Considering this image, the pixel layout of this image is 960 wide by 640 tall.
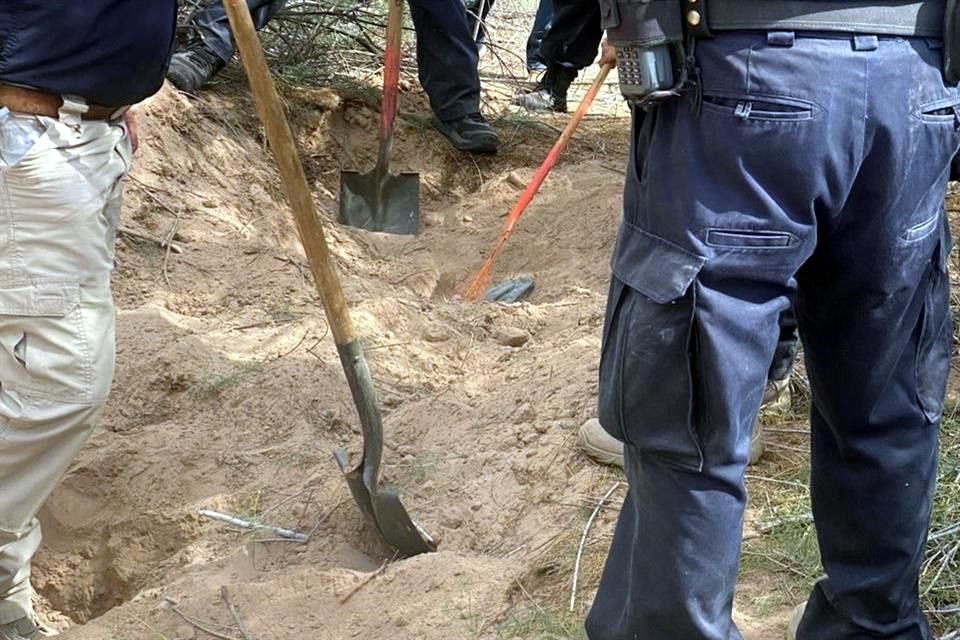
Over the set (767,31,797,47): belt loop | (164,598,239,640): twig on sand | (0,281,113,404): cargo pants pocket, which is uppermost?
(767,31,797,47): belt loop

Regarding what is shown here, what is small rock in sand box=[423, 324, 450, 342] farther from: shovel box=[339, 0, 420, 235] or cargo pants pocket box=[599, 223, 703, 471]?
cargo pants pocket box=[599, 223, 703, 471]

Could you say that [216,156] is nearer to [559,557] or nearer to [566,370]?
[566,370]

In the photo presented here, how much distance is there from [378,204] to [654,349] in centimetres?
418

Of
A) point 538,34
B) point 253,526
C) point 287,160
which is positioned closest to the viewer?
point 287,160

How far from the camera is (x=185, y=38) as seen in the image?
19.0ft

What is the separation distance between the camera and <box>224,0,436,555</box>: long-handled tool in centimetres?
287

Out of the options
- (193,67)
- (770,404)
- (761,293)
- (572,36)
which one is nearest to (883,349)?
(761,293)

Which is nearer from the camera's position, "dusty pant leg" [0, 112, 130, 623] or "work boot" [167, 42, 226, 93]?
"dusty pant leg" [0, 112, 130, 623]

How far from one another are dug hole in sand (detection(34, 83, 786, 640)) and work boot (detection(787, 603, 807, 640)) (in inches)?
2.5

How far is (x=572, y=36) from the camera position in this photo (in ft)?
22.1

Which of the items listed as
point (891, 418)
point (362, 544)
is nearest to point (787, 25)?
point (891, 418)

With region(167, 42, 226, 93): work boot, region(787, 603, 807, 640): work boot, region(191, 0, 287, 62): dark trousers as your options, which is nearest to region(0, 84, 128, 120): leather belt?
region(787, 603, 807, 640): work boot

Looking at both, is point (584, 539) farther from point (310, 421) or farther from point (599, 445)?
point (310, 421)

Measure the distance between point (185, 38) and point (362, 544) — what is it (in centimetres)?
349
